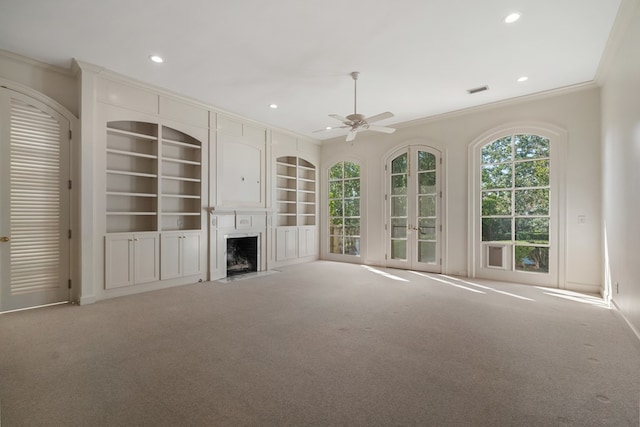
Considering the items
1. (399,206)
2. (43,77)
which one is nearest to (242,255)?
(399,206)

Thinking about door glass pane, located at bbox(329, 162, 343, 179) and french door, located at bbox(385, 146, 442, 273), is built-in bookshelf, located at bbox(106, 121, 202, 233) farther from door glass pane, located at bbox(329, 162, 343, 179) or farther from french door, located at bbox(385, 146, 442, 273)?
french door, located at bbox(385, 146, 442, 273)

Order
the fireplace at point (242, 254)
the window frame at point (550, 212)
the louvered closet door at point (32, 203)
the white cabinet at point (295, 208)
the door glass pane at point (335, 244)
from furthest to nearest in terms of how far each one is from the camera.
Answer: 1. the door glass pane at point (335, 244)
2. the white cabinet at point (295, 208)
3. the fireplace at point (242, 254)
4. the window frame at point (550, 212)
5. the louvered closet door at point (32, 203)

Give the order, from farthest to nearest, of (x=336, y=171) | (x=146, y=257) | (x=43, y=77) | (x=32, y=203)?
(x=336, y=171)
(x=146, y=257)
(x=43, y=77)
(x=32, y=203)

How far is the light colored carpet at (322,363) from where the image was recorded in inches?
72.1

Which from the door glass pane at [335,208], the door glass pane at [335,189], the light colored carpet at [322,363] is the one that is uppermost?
the door glass pane at [335,189]

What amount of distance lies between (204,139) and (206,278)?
2564mm

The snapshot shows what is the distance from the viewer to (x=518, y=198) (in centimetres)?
530

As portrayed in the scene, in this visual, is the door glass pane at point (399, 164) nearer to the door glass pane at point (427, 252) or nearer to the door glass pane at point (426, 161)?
the door glass pane at point (426, 161)

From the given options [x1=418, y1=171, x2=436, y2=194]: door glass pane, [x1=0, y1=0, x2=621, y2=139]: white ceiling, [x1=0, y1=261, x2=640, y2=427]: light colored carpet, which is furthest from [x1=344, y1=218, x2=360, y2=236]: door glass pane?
[x1=0, y1=261, x2=640, y2=427]: light colored carpet

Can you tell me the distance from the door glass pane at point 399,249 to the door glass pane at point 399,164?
1591mm

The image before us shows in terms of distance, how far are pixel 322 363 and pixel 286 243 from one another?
4958 millimetres

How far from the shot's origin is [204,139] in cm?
559

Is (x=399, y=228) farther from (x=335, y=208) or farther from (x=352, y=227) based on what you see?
(x=335, y=208)

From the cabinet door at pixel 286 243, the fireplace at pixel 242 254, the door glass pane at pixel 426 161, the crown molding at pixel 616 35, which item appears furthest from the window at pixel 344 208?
the crown molding at pixel 616 35
